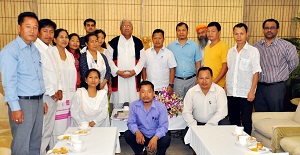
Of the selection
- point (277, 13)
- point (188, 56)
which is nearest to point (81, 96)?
point (188, 56)

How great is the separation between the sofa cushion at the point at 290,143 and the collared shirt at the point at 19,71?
2481 mm

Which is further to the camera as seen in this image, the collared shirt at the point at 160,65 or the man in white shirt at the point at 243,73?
the collared shirt at the point at 160,65

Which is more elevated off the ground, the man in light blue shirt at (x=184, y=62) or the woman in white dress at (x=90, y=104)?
the man in light blue shirt at (x=184, y=62)

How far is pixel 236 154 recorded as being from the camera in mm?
2420

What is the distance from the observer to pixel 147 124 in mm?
3613

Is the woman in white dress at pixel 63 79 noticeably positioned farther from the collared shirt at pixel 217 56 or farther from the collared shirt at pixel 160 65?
the collared shirt at pixel 217 56

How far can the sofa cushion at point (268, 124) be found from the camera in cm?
379

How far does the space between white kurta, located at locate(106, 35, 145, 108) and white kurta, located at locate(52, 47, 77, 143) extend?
96 cm

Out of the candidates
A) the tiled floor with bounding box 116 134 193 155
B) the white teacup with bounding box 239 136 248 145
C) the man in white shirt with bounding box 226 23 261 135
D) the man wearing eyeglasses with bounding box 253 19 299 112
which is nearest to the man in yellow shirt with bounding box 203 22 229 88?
the man in white shirt with bounding box 226 23 261 135

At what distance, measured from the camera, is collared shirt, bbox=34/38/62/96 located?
3447 millimetres

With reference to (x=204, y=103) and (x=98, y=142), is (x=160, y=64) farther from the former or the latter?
(x=98, y=142)

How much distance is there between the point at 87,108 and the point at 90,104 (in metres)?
0.06

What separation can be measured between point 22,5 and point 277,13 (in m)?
5.10

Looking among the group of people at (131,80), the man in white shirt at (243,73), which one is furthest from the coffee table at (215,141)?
the man in white shirt at (243,73)
